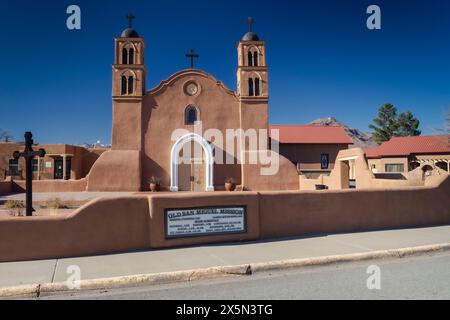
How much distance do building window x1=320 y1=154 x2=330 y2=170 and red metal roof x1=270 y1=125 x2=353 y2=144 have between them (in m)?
1.34

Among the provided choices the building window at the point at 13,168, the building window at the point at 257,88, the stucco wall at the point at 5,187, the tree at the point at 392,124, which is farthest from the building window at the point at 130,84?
the tree at the point at 392,124

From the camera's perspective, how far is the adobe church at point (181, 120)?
22.7 meters

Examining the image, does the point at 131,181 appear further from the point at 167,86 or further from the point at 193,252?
the point at 193,252

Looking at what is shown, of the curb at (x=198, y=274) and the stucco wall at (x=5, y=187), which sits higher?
the stucco wall at (x=5, y=187)

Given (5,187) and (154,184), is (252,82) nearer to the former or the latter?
(154,184)

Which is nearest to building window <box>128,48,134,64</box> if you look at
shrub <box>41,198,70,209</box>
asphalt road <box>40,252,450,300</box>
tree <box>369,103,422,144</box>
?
shrub <box>41,198,70,209</box>

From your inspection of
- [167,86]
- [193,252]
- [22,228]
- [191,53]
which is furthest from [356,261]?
[191,53]

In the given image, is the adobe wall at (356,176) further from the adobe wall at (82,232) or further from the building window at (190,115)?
the adobe wall at (82,232)

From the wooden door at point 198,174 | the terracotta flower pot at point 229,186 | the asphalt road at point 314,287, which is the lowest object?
the asphalt road at point 314,287

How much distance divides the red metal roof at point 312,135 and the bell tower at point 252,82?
1035 centimetres

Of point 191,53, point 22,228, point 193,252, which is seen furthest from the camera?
point 191,53

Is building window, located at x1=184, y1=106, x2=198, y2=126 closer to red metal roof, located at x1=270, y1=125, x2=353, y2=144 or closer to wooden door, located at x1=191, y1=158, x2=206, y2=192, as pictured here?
wooden door, located at x1=191, y1=158, x2=206, y2=192
